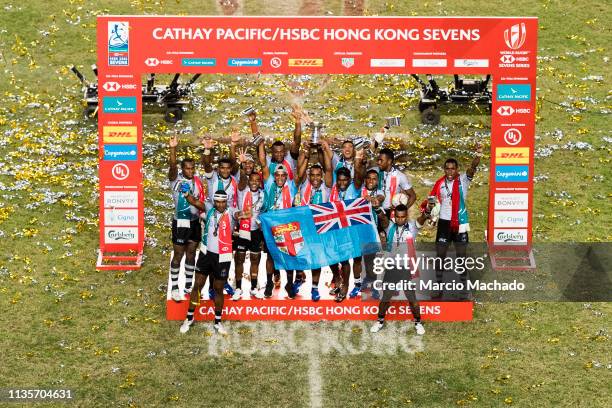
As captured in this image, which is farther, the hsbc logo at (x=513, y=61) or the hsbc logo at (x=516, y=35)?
the hsbc logo at (x=513, y=61)

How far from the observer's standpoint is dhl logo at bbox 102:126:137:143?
26.4 meters

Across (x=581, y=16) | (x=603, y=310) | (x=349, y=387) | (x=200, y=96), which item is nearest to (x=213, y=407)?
(x=349, y=387)

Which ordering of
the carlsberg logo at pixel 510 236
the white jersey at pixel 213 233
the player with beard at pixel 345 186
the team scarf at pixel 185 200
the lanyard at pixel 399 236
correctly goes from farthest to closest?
the carlsberg logo at pixel 510 236 < the player with beard at pixel 345 186 < the team scarf at pixel 185 200 < the lanyard at pixel 399 236 < the white jersey at pixel 213 233

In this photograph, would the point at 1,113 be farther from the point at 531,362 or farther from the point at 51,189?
the point at 531,362

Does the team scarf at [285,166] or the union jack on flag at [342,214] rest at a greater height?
the team scarf at [285,166]

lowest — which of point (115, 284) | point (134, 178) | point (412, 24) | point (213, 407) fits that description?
point (213, 407)

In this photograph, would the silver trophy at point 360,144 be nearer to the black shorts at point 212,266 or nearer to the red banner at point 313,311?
the red banner at point 313,311

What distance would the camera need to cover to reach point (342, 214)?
2511cm

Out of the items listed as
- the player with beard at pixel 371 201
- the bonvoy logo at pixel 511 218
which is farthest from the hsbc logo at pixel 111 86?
the bonvoy logo at pixel 511 218

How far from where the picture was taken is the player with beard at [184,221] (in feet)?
80.8

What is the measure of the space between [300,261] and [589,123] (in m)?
10.5

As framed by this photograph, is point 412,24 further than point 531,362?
Yes

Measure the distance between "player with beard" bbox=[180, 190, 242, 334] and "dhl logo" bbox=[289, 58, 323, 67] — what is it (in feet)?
10.1

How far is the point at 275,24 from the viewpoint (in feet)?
83.9
